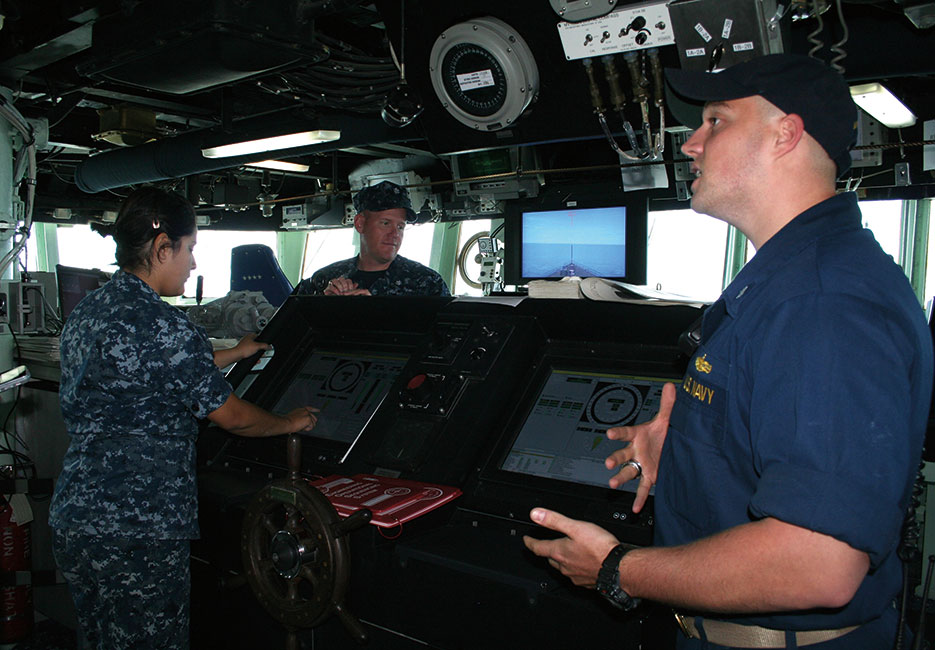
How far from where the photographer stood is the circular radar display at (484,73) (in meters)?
2.50

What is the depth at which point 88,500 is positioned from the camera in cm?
198

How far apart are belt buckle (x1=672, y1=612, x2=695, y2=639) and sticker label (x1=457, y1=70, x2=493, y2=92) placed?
1974 millimetres

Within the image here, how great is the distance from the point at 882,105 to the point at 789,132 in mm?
3095

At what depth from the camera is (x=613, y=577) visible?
1.07 metres

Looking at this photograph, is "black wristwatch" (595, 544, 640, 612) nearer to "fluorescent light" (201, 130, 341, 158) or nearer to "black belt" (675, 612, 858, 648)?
"black belt" (675, 612, 858, 648)

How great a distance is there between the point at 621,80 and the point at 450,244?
7935 millimetres

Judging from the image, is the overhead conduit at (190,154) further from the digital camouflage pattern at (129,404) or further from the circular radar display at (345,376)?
the digital camouflage pattern at (129,404)

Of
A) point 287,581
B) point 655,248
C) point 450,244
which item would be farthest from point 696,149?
point 450,244

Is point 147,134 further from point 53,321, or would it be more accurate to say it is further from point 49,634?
point 49,634

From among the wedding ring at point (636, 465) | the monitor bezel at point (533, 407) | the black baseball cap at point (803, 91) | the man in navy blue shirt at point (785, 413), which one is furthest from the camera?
the monitor bezel at point (533, 407)

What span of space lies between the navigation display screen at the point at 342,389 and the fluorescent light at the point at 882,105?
2.39m

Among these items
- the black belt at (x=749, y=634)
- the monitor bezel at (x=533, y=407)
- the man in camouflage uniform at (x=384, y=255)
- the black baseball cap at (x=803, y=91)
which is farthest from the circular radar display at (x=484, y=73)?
the black belt at (x=749, y=634)

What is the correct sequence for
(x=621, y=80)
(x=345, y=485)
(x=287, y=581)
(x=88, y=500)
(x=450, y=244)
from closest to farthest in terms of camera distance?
(x=287, y=581) → (x=345, y=485) → (x=88, y=500) → (x=621, y=80) → (x=450, y=244)

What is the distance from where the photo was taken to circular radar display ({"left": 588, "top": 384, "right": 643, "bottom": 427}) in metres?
1.80
